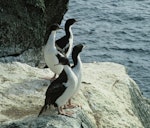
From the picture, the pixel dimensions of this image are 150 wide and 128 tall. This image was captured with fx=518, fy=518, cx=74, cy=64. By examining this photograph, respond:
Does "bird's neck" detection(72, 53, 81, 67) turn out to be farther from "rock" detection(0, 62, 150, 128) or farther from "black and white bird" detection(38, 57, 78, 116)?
"black and white bird" detection(38, 57, 78, 116)

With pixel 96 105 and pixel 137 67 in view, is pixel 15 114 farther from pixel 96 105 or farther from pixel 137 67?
pixel 137 67

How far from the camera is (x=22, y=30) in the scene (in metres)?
19.3

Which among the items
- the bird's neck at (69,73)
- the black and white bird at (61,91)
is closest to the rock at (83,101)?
the black and white bird at (61,91)

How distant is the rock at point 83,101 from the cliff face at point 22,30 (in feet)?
7.86

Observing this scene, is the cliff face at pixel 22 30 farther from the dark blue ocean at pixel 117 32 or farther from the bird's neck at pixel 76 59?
the dark blue ocean at pixel 117 32

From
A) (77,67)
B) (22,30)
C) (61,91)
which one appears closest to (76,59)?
(77,67)

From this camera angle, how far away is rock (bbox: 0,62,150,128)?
12539 millimetres

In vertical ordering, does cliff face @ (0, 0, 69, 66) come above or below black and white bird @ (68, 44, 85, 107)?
below

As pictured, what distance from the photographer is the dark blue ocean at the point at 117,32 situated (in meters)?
26.3

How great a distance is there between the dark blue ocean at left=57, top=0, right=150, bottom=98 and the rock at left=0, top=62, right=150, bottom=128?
254 inches

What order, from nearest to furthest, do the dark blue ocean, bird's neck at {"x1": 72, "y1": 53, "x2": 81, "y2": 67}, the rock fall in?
the rock < bird's neck at {"x1": 72, "y1": 53, "x2": 81, "y2": 67} < the dark blue ocean

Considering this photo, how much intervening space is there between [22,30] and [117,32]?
11921 millimetres

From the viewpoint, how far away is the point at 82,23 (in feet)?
104

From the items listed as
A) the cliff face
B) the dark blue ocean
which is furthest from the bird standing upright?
the dark blue ocean
